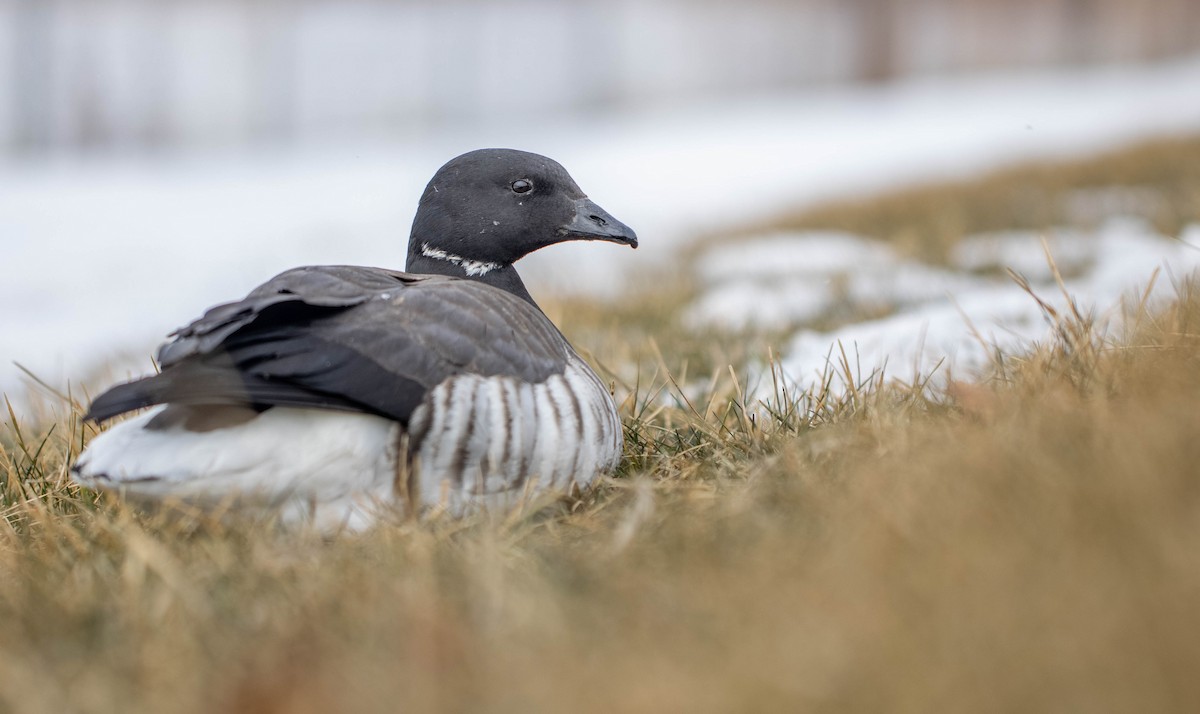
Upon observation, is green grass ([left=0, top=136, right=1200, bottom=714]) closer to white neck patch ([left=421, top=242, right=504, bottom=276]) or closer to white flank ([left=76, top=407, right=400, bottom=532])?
white flank ([left=76, top=407, right=400, bottom=532])

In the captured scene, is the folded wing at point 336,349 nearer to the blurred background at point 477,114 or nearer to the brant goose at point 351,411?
the brant goose at point 351,411

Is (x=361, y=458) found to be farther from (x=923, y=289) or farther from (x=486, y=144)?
(x=486, y=144)

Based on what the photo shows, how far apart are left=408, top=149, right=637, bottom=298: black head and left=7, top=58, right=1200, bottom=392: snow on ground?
289 centimetres

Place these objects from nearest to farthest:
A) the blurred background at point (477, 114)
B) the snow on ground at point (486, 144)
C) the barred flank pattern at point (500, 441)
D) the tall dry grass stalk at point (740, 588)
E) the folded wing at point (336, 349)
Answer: the tall dry grass stalk at point (740, 588) → the folded wing at point (336, 349) → the barred flank pattern at point (500, 441) → the snow on ground at point (486, 144) → the blurred background at point (477, 114)

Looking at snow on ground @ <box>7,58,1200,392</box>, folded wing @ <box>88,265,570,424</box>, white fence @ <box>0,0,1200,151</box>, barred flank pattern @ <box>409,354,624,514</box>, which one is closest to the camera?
folded wing @ <box>88,265,570,424</box>

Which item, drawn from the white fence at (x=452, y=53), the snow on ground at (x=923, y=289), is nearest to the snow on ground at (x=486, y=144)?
A: the snow on ground at (x=923, y=289)

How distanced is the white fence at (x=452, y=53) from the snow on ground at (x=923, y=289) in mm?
9091

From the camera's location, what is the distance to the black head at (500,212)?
14.1 feet

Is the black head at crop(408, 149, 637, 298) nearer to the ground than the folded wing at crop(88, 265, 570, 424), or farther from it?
farther from it

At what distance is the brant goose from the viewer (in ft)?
10.0

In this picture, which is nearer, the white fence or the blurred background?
the blurred background

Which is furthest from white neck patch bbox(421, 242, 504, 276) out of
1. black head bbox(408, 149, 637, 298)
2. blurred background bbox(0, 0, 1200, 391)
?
blurred background bbox(0, 0, 1200, 391)

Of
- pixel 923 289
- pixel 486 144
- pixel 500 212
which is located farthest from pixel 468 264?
pixel 486 144

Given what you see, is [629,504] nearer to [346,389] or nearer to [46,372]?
[346,389]
